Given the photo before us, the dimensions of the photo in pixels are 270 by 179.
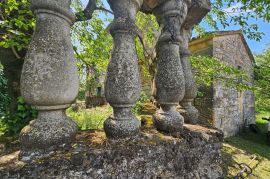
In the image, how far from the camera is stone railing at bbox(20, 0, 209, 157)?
105 cm

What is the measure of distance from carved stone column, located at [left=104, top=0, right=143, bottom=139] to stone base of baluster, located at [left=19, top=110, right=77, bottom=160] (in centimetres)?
30

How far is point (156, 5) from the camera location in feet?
5.85

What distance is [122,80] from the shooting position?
129 cm

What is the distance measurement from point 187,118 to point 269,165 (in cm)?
623

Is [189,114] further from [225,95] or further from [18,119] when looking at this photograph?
[225,95]

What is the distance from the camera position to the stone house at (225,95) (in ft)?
30.8

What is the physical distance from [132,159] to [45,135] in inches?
20.1

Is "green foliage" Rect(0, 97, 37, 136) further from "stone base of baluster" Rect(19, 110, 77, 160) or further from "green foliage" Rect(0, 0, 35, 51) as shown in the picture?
"stone base of baluster" Rect(19, 110, 77, 160)

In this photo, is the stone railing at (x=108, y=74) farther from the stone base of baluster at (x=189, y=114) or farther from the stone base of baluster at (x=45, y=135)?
the stone base of baluster at (x=189, y=114)

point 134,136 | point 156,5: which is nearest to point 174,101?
point 134,136

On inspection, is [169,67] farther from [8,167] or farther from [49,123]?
[8,167]

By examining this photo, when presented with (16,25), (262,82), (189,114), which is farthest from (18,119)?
(262,82)

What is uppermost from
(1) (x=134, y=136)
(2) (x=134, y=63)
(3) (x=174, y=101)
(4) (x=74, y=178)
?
(2) (x=134, y=63)

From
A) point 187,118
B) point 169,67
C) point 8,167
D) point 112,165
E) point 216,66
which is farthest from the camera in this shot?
point 216,66
